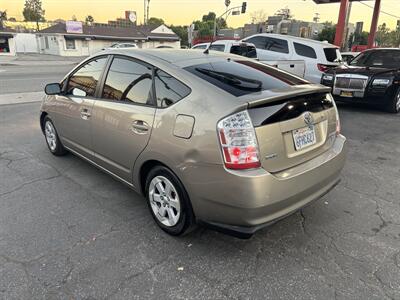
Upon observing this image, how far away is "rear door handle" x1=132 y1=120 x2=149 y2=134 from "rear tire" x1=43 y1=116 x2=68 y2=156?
215 centimetres

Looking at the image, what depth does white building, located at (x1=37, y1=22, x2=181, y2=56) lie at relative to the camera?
46.1 meters

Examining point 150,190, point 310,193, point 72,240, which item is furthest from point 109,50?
point 310,193

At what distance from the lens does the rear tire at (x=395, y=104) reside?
27.1 ft

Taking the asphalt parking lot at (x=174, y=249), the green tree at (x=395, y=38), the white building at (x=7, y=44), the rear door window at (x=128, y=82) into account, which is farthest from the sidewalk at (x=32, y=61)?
the green tree at (x=395, y=38)

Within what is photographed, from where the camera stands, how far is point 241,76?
3.04m

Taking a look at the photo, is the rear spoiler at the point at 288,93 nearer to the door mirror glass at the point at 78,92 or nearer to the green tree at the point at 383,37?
the door mirror glass at the point at 78,92

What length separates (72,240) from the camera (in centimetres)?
295

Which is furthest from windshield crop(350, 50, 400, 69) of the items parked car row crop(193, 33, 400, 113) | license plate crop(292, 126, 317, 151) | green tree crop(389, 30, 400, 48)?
green tree crop(389, 30, 400, 48)

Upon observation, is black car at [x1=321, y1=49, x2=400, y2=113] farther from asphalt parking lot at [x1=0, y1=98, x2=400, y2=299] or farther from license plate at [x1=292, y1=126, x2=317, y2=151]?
license plate at [x1=292, y1=126, x2=317, y2=151]

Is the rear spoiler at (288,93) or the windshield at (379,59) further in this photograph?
the windshield at (379,59)

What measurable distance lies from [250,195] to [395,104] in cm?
770

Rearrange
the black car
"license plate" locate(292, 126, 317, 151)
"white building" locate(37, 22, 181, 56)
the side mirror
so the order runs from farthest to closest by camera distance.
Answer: "white building" locate(37, 22, 181, 56) → the black car → the side mirror → "license plate" locate(292, 126, 317, 151)

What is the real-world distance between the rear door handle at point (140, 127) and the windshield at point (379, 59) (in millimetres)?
8233

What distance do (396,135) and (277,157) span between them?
5218mm
